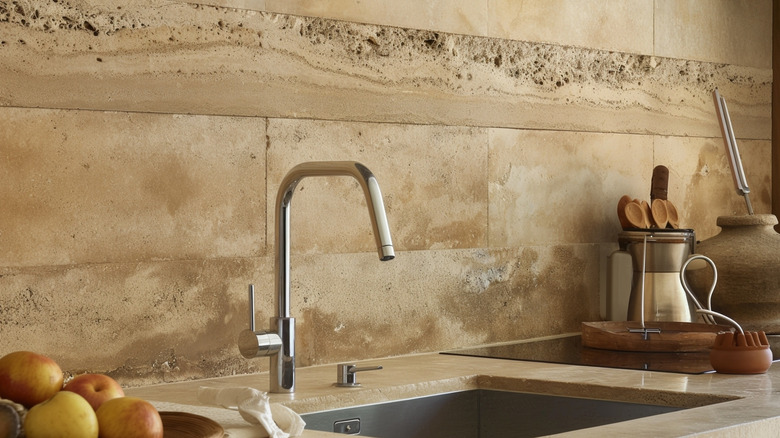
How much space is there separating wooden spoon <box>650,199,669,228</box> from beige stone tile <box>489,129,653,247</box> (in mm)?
127

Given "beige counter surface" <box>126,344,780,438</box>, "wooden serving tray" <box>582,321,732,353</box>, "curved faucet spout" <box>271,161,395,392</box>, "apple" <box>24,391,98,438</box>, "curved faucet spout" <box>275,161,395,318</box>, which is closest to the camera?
"apple" <box>24,391,98,438</box>

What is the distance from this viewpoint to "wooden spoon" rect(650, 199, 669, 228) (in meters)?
2.85

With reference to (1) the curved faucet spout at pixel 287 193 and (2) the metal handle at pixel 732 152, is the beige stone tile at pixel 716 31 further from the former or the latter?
(1) the curved faucet spout at pixel 287 193

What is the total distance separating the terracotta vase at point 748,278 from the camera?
9.06 feet

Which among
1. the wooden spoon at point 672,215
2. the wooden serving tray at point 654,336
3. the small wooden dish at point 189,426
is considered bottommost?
the small wooden dish at point 189,426

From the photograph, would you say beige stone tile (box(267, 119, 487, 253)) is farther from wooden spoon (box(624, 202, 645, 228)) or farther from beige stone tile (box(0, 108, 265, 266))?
wooden spoon (box(624, 202, 645, 228))

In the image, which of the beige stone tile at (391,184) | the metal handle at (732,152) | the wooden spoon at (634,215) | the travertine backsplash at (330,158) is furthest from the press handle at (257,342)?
the metal handle at (732,152)

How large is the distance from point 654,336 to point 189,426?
4.38 feet

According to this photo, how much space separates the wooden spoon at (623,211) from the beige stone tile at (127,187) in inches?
41.0

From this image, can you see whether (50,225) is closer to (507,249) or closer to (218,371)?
(218,371)

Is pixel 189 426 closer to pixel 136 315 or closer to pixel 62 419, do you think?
pixel 62 419

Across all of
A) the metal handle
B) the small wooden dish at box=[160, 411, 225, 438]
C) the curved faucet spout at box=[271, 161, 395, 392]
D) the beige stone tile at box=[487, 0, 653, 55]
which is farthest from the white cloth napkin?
the metal handle

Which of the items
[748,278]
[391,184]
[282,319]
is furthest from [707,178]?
[282,319]

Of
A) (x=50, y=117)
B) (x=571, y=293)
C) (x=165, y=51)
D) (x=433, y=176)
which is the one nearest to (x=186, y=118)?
(x=165, y=51)
